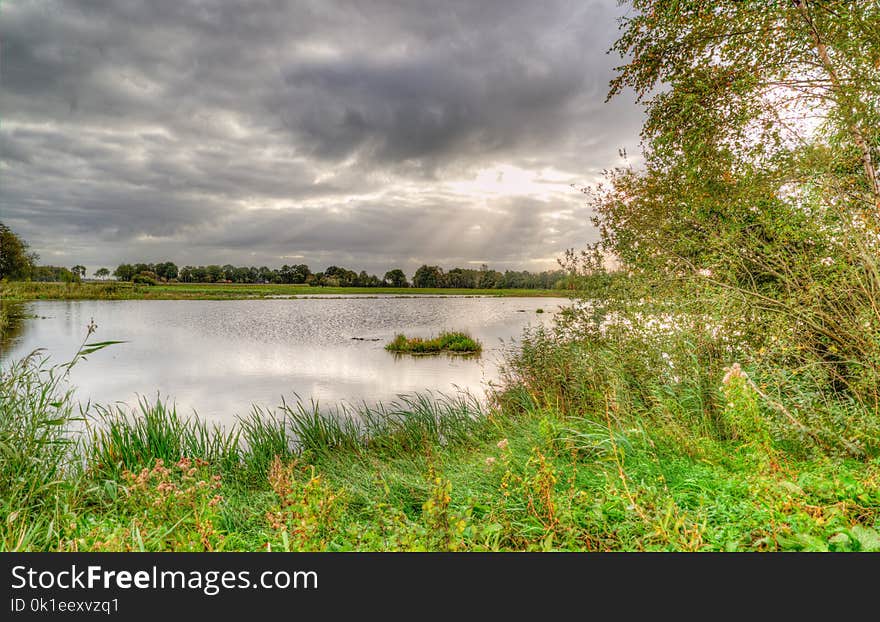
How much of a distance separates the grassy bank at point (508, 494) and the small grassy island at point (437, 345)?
13.5 m

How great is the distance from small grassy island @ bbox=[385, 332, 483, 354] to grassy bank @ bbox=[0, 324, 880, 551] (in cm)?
1353

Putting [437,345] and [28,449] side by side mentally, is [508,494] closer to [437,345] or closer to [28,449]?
[28,449]

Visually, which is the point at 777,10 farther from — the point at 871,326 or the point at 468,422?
the point at 468,422

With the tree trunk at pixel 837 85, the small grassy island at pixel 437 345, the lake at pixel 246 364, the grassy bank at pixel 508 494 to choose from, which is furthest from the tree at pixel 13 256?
the tree trunk at pixel 837 85

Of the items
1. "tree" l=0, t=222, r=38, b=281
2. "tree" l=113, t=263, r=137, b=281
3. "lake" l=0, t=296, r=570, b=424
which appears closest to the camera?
"tree" l=0, t=222, r=38, b=281

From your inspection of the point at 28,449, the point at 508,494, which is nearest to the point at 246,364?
the point at 28,449

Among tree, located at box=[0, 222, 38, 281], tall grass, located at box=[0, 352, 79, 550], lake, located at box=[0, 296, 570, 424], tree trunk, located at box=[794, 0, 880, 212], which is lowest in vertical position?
lake, located at box=[0, 296, 570, 424]

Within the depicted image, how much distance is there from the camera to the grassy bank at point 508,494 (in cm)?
220

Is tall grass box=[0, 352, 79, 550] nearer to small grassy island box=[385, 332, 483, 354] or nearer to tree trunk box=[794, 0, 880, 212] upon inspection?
tree trunk box=[794, 0, 880, 212]

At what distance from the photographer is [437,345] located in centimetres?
1936

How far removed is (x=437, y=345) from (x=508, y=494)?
16628 millimetres

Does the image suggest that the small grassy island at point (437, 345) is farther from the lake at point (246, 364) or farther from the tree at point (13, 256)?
the tree at point (13, 256)

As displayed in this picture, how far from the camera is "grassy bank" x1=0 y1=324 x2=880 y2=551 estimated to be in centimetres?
220

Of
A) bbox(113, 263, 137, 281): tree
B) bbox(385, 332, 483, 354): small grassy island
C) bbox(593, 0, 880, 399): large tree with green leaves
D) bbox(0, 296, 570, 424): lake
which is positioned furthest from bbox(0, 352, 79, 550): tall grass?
bbox(113, 263, 137, 281): tree
